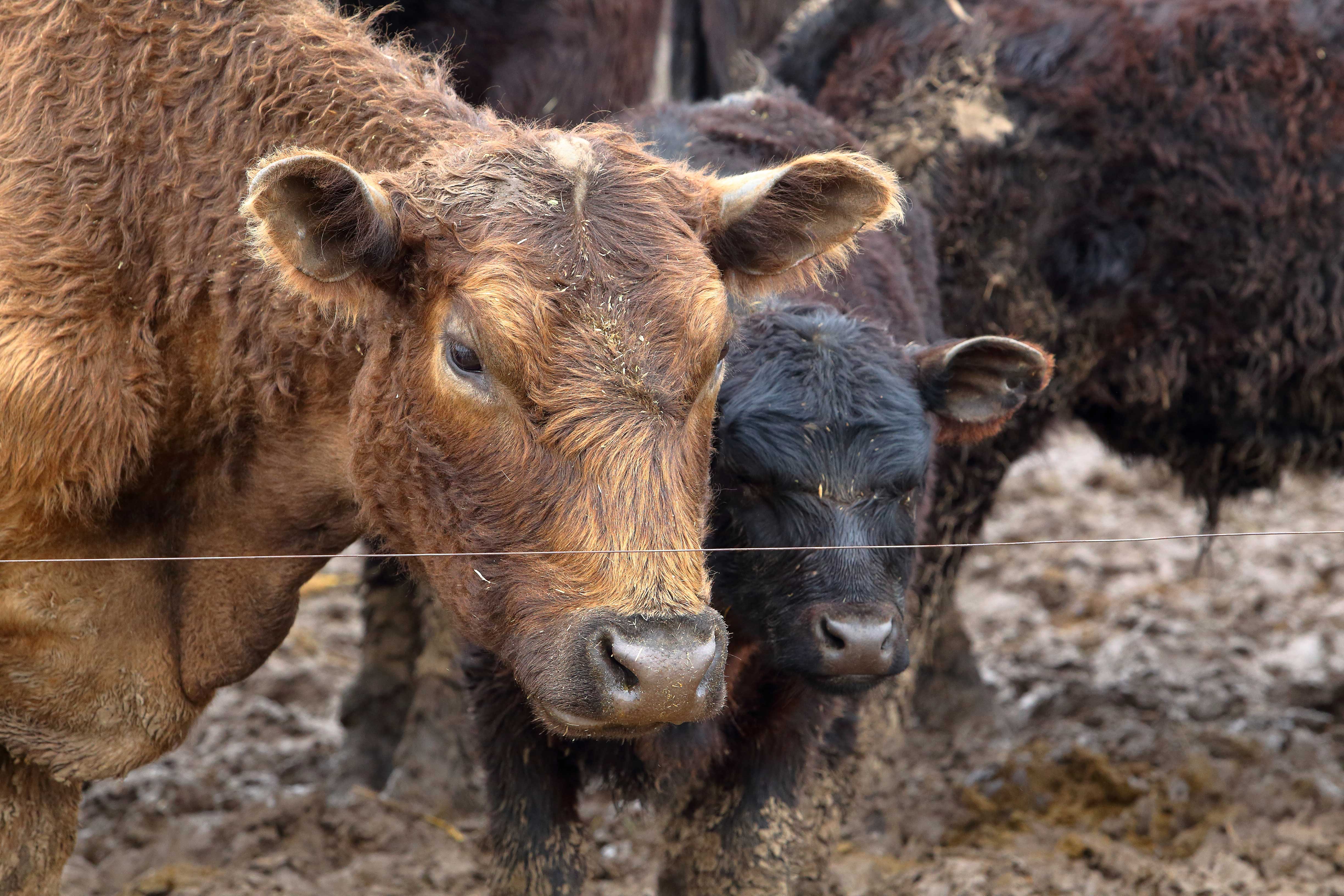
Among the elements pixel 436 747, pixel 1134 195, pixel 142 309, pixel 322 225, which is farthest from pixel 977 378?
pixel 436 747

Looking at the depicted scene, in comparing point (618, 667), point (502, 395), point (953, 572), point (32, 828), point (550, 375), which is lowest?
point (953, 572)

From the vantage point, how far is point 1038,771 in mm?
6406

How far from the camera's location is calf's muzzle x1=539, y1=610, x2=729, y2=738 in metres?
3.10

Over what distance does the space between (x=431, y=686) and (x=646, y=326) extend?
345 centimetres

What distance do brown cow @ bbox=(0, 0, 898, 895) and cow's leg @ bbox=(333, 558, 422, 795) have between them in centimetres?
217

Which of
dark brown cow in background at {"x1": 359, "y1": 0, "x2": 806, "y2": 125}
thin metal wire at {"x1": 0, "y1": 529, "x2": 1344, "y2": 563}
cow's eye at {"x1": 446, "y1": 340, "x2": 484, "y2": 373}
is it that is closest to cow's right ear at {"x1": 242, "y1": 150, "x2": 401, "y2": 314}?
cow's eye at {"x1": 446, "y1": 340, "x2": 484, "y2": 373}

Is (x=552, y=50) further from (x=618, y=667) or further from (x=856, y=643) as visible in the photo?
(x=618, y=667)

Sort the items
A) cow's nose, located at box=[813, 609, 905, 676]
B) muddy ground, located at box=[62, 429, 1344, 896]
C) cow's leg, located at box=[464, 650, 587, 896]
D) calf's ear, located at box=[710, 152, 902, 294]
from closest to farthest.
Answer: calf's ear, located at box=[710, 152, 902, 294] < cow's nose, located at box=[813, 609, 905, 676] < cow's leg, located at box=[464, 650, 587, 896] < muddy ground, located at box=[62, 429, 1344, 896]

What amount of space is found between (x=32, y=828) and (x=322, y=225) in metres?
2.18

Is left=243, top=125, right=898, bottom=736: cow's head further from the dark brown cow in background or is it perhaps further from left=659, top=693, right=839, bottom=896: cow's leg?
the dark brown cow in background

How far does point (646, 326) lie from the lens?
10.7 feet

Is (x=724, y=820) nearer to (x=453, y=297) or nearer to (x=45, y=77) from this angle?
(x=453, y=297)

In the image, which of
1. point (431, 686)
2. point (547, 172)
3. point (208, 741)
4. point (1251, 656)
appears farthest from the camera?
point (1251, 656)

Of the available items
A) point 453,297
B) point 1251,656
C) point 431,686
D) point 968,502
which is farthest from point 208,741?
point 1251,656
